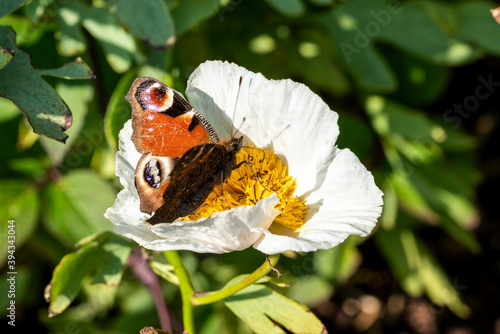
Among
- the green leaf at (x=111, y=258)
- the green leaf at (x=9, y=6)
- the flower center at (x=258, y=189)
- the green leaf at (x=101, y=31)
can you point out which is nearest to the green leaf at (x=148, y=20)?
the green leaf at (x=101, y=31)

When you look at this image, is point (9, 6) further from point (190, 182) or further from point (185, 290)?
point (185, 290)

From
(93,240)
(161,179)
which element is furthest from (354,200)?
(93,240)

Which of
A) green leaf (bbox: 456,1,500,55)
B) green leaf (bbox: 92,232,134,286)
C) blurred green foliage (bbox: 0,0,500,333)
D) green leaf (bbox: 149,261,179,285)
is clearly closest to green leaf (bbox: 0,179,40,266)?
blurred green foliage (bbox: 0,0,500,333)

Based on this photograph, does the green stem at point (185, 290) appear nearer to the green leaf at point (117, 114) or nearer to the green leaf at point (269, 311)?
the green leaf at point (269, 311)

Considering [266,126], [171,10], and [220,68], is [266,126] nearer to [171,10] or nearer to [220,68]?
[220,68]

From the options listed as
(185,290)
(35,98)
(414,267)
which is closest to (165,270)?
(185,290)

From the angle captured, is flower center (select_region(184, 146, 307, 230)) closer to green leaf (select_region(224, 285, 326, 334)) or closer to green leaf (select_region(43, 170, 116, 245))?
green leaf (select_region(224, 285, 326, 334))
